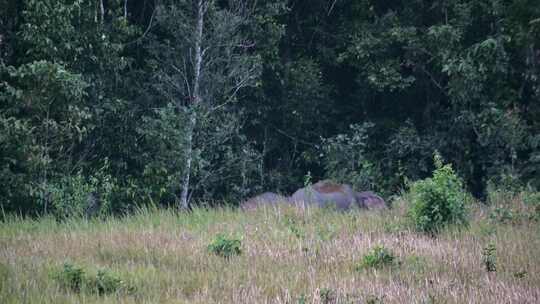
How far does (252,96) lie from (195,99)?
3215 mm

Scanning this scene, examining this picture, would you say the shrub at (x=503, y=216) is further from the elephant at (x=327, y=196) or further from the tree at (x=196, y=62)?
the tree at (x=196, y=62)

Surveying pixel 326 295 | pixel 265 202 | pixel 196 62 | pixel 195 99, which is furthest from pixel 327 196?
pixel 326 295

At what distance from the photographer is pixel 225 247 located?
8672 mm

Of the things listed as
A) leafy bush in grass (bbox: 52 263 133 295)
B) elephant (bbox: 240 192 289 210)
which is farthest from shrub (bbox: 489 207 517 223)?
leafy bush in grass (bbox: 52 263 133 295)

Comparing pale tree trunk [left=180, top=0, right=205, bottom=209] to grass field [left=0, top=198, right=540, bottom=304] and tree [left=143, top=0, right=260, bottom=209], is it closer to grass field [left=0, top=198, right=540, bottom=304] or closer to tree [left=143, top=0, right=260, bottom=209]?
tree [left=143, top=0, right=260, bottom=209]

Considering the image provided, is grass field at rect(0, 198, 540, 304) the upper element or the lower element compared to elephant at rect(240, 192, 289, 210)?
upper

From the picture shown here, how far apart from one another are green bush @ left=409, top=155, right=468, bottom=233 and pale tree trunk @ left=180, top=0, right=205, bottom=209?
6004mm

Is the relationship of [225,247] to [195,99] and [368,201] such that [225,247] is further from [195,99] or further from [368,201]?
[195,99]

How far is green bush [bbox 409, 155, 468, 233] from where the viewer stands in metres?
10.2

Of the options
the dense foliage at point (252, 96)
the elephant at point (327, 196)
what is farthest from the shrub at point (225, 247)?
the dense foliage at point (252, 96)

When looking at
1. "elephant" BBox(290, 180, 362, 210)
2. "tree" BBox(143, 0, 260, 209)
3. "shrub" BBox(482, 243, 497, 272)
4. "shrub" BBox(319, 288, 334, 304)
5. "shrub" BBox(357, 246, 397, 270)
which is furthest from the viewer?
"tree" BBox(143, 0, 260, 209)

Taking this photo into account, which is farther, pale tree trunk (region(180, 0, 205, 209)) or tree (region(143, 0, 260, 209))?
tree (region(143, 0, 260, 209))

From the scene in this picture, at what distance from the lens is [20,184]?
1357 cm

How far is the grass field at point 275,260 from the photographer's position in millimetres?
6922
